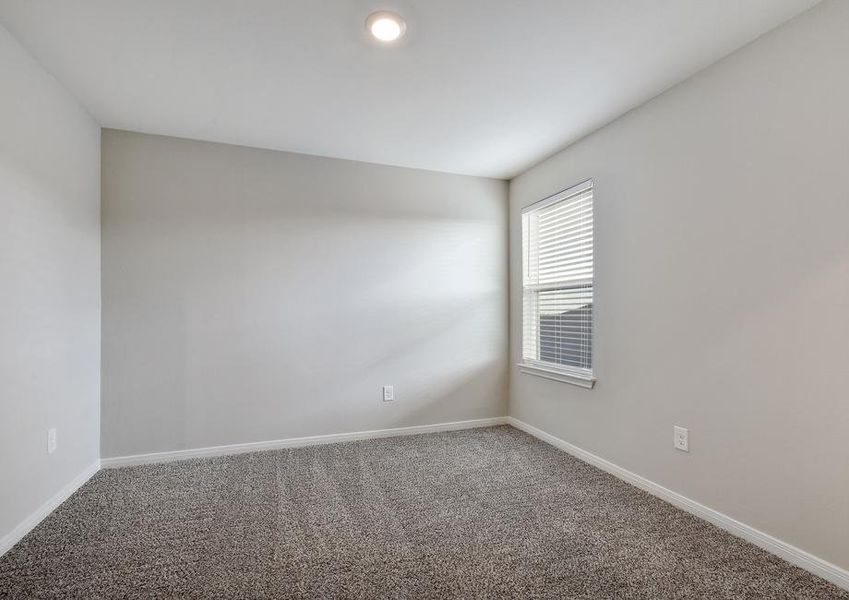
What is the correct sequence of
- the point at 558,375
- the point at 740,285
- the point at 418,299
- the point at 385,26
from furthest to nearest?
the point at 418,299
the point at 558,375
the point at 740,285
the point at 385,26

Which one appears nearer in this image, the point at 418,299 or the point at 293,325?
the point at 293,325

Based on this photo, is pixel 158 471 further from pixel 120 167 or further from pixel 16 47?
pixel 16 47

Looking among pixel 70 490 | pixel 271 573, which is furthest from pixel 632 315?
pixel 70 490

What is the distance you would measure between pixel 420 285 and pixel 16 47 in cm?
266

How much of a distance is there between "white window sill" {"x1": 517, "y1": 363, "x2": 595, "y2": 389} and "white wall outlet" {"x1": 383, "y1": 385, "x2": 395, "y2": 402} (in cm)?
112

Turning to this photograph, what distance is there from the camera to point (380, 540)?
1917mm

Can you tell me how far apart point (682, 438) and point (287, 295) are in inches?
106

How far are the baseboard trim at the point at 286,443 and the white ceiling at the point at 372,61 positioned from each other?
2.19 metres

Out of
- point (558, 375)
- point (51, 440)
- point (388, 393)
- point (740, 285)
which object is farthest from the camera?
point (388, 393)

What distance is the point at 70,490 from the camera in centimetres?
238

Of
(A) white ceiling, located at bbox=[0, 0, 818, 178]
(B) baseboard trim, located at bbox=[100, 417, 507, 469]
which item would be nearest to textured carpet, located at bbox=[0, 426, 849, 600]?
(B) baseboard trim, located at bbox=[100, 417, 507, 469]

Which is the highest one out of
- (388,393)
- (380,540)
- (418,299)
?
(418,299)

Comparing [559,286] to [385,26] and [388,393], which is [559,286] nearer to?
[388,393]

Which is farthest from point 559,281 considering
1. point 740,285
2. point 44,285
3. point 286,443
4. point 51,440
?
point 51,440
